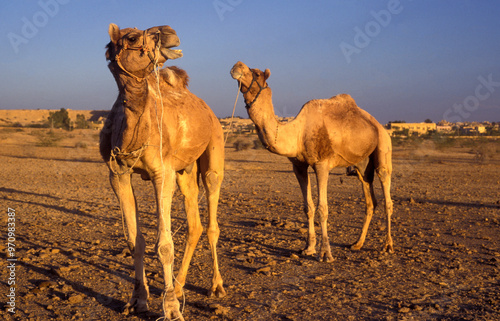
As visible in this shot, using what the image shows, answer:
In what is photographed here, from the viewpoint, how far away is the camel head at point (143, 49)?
12.1 ft

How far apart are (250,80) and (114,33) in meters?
2.81

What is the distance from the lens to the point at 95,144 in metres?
38.1

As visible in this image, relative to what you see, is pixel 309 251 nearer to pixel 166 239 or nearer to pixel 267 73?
pixel 267 73

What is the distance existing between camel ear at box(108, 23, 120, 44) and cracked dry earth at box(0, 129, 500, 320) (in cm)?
276

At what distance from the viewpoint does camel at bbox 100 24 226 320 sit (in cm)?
373

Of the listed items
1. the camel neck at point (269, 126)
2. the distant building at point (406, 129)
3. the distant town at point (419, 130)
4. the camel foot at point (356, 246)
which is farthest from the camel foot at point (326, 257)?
the distant building at point (406, 129)

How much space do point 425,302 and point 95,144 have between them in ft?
121

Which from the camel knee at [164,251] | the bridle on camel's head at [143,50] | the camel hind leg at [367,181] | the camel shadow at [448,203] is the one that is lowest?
the camel shadow at [448,203]

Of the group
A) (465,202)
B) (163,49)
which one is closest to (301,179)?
(163,49)

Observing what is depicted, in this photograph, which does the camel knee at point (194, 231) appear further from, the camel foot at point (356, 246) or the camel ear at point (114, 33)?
the camel foot at point (356, 246)

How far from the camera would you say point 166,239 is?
4027mm

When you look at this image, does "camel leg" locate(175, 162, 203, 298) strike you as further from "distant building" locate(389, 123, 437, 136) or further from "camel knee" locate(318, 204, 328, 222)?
"distant building" locate(389, 123, 437, 136)

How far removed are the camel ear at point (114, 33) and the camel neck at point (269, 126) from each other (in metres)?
2.85

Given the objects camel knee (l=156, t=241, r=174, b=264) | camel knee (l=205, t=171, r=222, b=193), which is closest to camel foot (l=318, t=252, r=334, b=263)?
camel knee (l=205, t=171, r=222, b=193)
